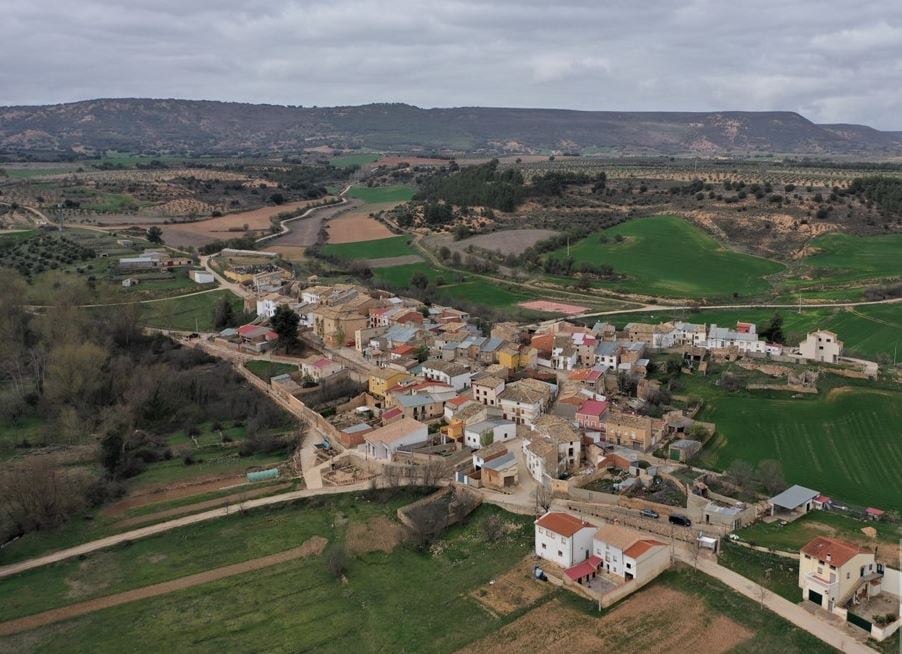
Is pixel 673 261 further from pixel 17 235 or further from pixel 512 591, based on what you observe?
pixel 17 235

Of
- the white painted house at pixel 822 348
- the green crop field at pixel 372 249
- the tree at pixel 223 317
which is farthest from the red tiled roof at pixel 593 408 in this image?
the green crop field at pixel 372 249

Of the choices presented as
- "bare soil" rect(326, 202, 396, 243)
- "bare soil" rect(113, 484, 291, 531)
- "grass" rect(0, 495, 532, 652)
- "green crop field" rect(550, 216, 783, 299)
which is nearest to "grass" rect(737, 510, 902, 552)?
"grass" rect(0, 495, 532, 652)

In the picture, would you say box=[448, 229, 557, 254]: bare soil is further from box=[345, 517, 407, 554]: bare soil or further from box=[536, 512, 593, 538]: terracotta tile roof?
box=[536, 512, 593, 538]: terracotta tile roof

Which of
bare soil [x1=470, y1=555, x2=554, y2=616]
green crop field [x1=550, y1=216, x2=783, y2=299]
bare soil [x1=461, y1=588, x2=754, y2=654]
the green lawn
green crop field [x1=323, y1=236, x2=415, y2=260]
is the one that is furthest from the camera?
the green lawn

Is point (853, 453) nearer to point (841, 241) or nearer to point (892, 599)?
point (892, 599)

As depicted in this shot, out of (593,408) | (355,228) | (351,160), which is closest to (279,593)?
(593,408)

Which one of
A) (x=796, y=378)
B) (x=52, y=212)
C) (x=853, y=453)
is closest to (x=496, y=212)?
(x=52, y=212)
